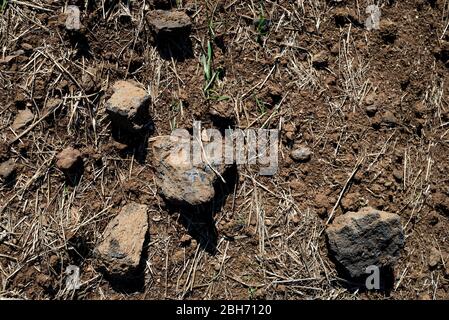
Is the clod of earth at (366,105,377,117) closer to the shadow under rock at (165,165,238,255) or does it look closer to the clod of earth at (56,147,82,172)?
the shadow under rock at (165,165,238,255)

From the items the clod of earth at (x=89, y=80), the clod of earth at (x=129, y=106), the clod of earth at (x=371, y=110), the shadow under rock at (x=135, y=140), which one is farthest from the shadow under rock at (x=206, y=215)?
the clod of earth at (x=371, y=110)

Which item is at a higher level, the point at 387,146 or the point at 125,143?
the point at 387,146

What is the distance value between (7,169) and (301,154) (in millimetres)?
1779

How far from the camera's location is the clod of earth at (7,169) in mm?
2777

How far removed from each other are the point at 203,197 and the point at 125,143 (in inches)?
23.5

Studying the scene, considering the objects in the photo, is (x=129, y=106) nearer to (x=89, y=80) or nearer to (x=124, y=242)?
(x=89, y=80)

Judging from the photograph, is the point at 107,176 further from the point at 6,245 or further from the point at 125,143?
the point at 6,245

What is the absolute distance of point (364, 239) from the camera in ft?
9.39

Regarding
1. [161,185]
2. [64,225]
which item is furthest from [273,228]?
[64,225]

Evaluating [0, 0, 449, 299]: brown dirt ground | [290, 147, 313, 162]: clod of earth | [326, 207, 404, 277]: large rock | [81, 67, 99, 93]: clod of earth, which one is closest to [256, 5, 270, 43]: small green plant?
[0, 0, 449, 299]: brown dirt ground

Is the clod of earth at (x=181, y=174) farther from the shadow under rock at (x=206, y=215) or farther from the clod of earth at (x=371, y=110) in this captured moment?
the clod of earth at (x=371, y=110)

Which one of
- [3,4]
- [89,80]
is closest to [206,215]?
[89,80]

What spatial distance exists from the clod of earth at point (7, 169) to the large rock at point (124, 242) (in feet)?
2.15

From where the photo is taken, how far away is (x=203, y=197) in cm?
271
